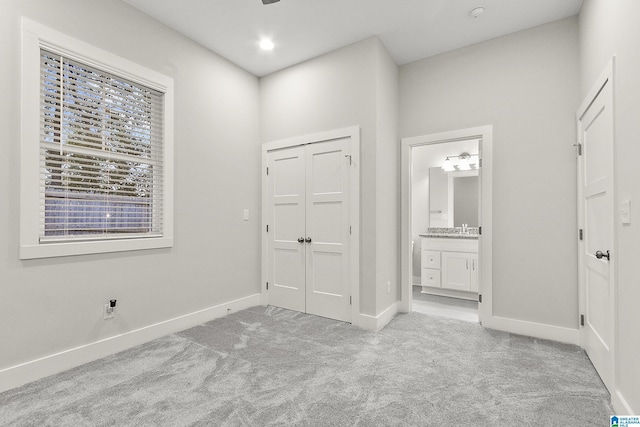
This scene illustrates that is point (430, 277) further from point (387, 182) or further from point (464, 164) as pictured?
point (387, 182)

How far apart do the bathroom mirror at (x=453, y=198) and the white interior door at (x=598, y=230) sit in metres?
2.31

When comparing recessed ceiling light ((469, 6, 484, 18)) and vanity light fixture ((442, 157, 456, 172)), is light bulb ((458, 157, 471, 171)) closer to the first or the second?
vanity light fixture ((442, 157, 456, 172))

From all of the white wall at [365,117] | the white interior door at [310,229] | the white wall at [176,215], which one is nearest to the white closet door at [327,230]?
the white interior door at [310,229]

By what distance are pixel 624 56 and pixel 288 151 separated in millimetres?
2922

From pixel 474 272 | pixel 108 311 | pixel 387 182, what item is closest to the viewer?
pixel 108 311

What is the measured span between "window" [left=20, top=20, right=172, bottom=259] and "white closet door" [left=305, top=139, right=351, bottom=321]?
1.51 m

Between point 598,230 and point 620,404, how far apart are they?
1.18 m

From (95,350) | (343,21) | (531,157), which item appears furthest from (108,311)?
(531,157)

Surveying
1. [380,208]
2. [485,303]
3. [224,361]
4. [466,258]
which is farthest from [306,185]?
[466,258]

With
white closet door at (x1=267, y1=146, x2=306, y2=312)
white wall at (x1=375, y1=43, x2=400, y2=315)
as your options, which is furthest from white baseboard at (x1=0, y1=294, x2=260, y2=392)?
white wall at (x1=375, y1=43, x2=400, y2=315)

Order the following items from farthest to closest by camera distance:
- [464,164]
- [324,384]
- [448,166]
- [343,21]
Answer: [448,166]
[464,164]
[343,21]
[324,384]

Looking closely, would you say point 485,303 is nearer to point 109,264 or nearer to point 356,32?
point 356,32

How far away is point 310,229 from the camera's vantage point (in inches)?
139

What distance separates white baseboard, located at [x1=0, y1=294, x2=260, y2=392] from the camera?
2004 millimetres
